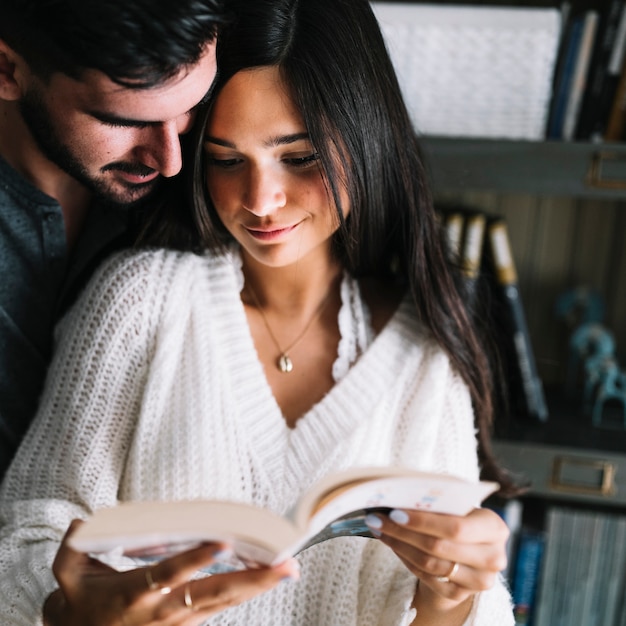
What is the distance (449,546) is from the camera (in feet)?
2.78

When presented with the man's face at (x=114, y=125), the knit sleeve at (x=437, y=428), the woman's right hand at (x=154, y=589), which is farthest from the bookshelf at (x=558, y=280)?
the woman's right hand at (x=154, y=589)

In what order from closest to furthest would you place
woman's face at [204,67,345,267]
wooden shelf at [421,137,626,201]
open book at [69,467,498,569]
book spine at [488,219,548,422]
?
open book at [69,467,498,569] → woman's face at [204,67,345,267] → wooden shelf at [421,137,626,201] → book spine at [488,219,548,422]

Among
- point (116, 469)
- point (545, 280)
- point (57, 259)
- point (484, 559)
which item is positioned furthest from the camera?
point (545, 280)

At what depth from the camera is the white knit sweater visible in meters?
1.08

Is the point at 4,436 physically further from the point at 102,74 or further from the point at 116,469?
the point at 102,74

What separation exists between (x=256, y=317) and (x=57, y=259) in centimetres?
34

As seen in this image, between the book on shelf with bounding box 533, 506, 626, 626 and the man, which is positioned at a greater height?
the man

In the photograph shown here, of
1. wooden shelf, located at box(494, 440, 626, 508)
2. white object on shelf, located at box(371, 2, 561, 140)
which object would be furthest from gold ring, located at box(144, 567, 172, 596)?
white object on shelf, located at box(371, 2, 561, 140)

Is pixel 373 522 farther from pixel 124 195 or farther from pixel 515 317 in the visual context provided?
pixel 515 317

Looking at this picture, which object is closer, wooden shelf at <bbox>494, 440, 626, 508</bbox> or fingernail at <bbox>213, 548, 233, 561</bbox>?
fingernail at <bbox>213, 548, 233, 561</bbox>

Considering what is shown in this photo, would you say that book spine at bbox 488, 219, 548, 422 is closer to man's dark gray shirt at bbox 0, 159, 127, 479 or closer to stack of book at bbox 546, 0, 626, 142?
stack of book at bbox 546, 0, 626, 142

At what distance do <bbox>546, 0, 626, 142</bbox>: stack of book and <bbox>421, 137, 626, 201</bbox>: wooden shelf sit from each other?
0.09 meters

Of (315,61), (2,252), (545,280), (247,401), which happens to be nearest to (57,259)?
(2,252)

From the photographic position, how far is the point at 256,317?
4.12 feet
